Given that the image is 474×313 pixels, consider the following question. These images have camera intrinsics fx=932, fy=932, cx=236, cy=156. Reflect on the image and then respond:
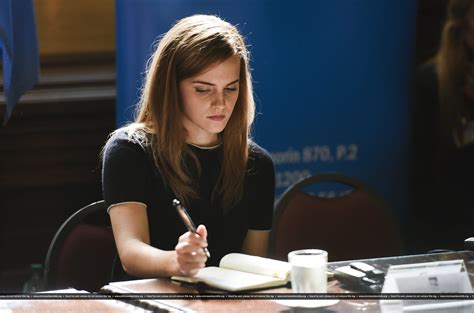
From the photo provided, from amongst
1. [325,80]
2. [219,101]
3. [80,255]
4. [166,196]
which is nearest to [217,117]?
[219,101]

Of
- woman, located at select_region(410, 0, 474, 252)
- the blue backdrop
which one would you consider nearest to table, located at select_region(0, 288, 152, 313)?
the blue backdrop

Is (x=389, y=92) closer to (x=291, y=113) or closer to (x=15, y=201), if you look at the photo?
(x=291, y=113)

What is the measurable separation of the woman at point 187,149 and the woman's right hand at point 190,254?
0.29 m

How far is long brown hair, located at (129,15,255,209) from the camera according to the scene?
222 centimetres

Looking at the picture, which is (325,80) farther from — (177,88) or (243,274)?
(243,274)

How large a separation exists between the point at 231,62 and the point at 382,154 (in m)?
1.52

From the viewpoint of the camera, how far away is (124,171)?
7.25 ft

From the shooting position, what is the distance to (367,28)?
11.6 feet

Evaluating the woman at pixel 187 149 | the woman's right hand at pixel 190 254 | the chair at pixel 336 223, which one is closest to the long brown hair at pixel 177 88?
the woman at pixel 187 149

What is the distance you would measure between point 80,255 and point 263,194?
0.51 m

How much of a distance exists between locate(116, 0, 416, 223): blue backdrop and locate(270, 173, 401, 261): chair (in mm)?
830

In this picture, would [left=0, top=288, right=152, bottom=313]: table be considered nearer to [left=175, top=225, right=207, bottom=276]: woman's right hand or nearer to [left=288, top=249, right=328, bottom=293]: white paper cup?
[left=175, top=225, right=207, bottom=276]: woman's right hand

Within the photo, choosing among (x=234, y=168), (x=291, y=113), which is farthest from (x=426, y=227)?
(x=234, y=168)

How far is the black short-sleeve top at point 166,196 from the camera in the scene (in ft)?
7.23
